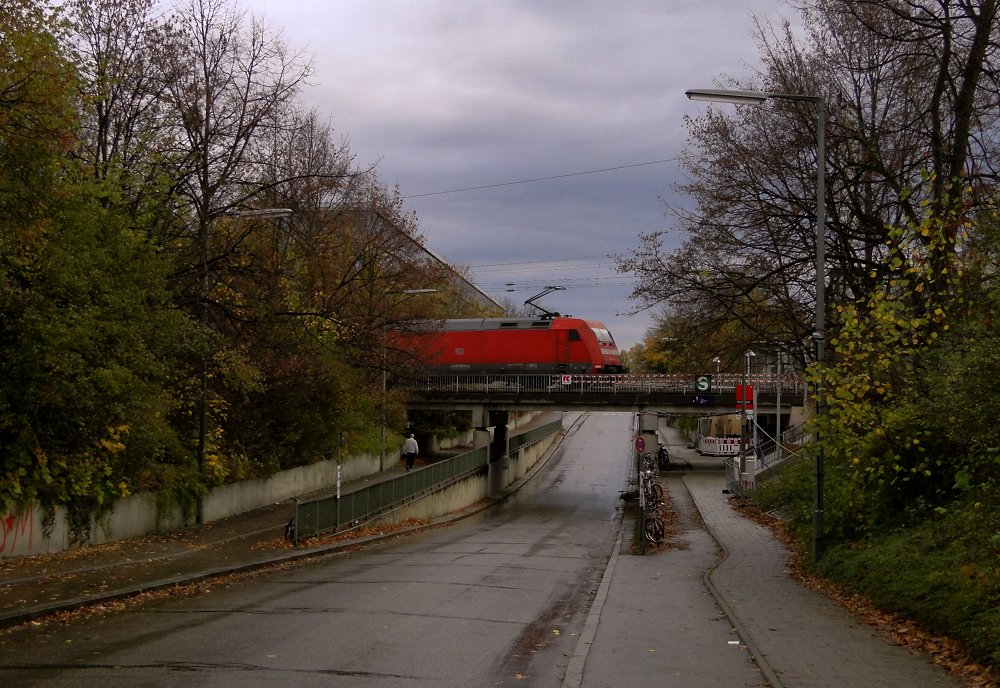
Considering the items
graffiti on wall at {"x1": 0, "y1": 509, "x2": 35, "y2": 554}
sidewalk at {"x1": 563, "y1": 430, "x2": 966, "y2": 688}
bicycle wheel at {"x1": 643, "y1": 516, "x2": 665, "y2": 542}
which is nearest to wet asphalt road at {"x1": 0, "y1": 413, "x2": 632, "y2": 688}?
sidewalk at {"x1": 563, "y1": 430, "x2": 966, "y2": 688}

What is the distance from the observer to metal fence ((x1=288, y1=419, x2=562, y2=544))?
20969 mm

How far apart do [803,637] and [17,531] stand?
13725 millimetres

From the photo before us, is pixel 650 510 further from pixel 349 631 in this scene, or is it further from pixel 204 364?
pixel 349 631

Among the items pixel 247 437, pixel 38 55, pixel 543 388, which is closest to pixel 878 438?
pixel 38 55

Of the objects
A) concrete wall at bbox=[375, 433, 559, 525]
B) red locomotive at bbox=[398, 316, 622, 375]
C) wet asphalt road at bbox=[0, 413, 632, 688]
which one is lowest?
concrete wall at bbox=[375, 433, 559, 525]

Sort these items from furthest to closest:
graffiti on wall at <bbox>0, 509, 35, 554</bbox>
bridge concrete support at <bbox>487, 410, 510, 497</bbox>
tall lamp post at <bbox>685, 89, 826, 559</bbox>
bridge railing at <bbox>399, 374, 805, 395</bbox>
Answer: bridge concrete support at <bbox>487, 410, 510, 497</bbox>, bridge railing at <bbox>399, 374, 805, 395</bbox>, graffiti on wall at <bbox>0, 509, 35, 554</bbox>, tall lamp post at <bbox>685, 89, 826, 559</bbox>

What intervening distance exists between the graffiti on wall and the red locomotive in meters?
34.7

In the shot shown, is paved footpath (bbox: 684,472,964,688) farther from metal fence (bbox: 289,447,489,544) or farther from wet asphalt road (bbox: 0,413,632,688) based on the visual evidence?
metal fence (bbox: 289,447,489,544)

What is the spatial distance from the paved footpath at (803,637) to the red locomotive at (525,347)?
34.7 metres

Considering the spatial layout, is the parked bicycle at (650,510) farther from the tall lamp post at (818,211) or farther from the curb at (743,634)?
the tall lamp post at (818,211)

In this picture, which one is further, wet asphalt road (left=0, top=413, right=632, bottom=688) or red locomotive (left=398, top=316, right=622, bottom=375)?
red locomotive (left=398, top=316, right=622, bottom=375)

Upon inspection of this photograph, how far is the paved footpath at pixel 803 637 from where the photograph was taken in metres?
8.56

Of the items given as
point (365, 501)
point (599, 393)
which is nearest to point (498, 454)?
point (599, 393)

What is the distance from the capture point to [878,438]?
45.6 ft
